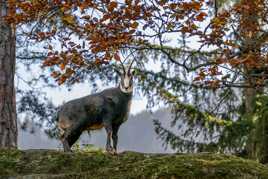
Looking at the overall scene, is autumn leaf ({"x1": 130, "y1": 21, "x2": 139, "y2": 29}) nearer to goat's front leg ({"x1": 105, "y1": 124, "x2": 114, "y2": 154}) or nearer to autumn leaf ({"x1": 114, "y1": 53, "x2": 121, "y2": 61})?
autumn leaf ({"x1": 114, "y1": 53, "x2": 121, "y2": 61})

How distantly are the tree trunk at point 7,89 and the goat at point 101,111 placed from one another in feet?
10.4

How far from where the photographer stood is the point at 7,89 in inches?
451

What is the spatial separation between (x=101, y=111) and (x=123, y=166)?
2381 mm

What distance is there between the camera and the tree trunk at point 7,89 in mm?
11188

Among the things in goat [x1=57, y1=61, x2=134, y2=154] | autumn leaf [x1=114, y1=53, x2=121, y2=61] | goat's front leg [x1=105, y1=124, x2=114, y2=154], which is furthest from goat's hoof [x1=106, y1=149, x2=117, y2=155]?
autumn leaf [x1=114, y1=53, x2=121, y2=61]

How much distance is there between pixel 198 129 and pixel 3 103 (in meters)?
8.91

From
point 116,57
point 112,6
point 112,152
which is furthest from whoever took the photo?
point 112,6

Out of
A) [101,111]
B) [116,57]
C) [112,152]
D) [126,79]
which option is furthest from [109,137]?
[116,57]

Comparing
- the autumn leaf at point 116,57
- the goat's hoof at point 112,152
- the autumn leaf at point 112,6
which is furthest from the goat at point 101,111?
the autumn leaf at point 112,6

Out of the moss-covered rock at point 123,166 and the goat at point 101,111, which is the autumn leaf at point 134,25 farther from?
the moss-covered rock at point 123,166

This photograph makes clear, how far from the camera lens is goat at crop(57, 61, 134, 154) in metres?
7.83

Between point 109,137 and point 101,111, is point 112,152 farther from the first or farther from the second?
point 101,111

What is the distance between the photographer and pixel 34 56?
17.1 metres

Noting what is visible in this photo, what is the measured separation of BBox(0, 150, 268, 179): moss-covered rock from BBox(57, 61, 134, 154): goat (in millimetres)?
1114
